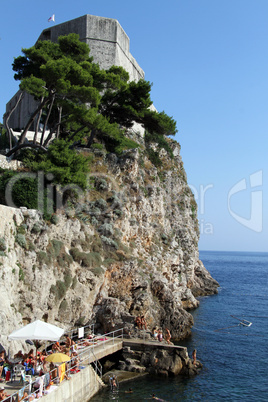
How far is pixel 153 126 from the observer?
32062 millimetres

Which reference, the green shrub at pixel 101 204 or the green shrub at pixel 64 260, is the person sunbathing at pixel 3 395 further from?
the green shrub at pixel 101 204

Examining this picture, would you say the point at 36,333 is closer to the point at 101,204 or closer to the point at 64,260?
the point at 64,260

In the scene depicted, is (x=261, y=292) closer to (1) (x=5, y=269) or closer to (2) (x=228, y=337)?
(2) (x=228, y=337)

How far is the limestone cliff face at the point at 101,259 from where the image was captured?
59.0 feet

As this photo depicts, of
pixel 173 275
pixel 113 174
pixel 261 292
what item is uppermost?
pixel 113 174

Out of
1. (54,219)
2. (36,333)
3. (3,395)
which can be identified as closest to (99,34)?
(54,219)

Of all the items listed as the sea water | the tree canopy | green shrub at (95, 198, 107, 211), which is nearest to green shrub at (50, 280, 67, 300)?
the sea water

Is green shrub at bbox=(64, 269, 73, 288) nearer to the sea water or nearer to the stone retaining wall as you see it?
the stone retaining wall

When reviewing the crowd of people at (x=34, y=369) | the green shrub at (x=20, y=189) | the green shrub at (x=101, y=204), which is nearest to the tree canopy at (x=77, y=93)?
the green shrub at (x=20, y=189)

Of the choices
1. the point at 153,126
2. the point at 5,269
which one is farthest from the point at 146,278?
the point at 153,126

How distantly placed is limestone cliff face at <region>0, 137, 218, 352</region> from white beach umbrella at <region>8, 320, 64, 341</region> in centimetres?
226

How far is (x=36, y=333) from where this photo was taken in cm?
1250

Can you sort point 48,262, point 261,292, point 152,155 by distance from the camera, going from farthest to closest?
point 261,292
point 152,155
point 48,262

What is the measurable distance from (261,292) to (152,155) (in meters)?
25.9
